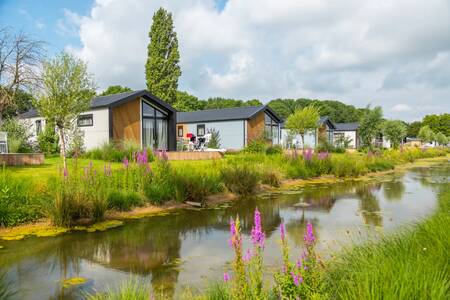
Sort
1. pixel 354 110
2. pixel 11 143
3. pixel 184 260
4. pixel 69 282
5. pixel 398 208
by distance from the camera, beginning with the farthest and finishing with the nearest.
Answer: pixel 354 110 < pixel 11 143 < pixel 398 208 < pixel 184 260 < pixel 69 282

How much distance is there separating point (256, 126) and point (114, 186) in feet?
77.7

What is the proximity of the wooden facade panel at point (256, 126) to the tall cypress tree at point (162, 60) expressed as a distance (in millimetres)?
11853

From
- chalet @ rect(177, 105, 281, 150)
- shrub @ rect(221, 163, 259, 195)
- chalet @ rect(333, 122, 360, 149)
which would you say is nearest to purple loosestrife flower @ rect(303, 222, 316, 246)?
shrub @ rect(221, 163, 259, 195)

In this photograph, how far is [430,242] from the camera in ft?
11.7

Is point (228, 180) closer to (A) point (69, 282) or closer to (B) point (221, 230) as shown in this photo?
(B) point (221, 230)

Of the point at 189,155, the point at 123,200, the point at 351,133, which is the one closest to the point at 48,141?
the point at 189,155

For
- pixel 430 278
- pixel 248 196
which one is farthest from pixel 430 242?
pixel 248 196

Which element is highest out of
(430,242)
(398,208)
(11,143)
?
(11,143)

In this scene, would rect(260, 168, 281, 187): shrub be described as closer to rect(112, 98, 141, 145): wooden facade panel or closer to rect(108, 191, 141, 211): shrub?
rect(108, 191, 141, 211): shrub

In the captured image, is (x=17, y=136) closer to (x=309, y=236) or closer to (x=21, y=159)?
(x=21, y=159)

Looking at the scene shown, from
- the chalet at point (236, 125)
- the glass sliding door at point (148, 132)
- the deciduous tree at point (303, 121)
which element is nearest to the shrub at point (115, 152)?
the glass sliding door at point (148, 132)

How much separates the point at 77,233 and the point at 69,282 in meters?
2.36

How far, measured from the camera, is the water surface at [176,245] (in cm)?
446

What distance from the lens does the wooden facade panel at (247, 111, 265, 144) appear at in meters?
30.7
